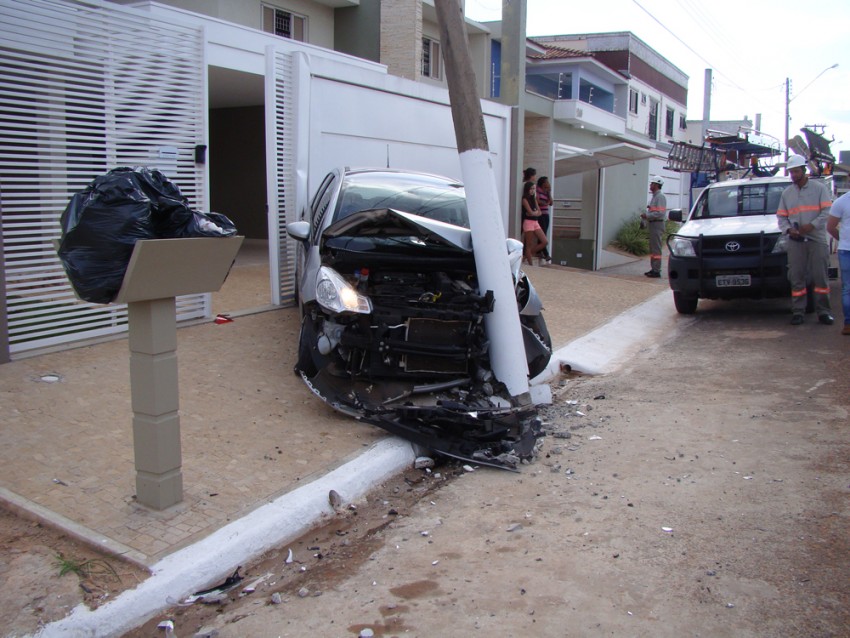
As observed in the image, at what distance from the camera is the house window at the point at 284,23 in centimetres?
1683

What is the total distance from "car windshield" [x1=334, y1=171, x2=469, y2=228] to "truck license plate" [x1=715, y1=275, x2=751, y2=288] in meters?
4.42

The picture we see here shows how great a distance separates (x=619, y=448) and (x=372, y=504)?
6.32ft

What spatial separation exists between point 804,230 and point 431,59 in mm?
14633

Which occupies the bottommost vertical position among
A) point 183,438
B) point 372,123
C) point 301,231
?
point 183,438

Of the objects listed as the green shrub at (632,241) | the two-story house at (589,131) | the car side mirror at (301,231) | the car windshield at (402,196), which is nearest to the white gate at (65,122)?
the car side mirror at (301,231)

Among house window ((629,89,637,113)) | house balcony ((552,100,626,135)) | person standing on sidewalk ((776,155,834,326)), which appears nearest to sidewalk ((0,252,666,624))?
person standing on sidewalk ((776,155,834,326))

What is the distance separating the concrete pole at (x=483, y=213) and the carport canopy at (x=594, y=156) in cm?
971

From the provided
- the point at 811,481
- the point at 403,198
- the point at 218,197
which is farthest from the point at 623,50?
the point at 811,481

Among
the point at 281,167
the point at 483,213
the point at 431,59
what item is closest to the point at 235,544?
the point at 483,213

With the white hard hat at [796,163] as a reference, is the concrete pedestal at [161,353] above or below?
below

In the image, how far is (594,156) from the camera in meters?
16.6

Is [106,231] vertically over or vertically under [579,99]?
under

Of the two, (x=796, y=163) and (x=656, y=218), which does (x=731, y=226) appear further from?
(x=656, y=218)

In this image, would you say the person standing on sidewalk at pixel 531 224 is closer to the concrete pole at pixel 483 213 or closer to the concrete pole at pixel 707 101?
the concrete pole at pixel 483 213
